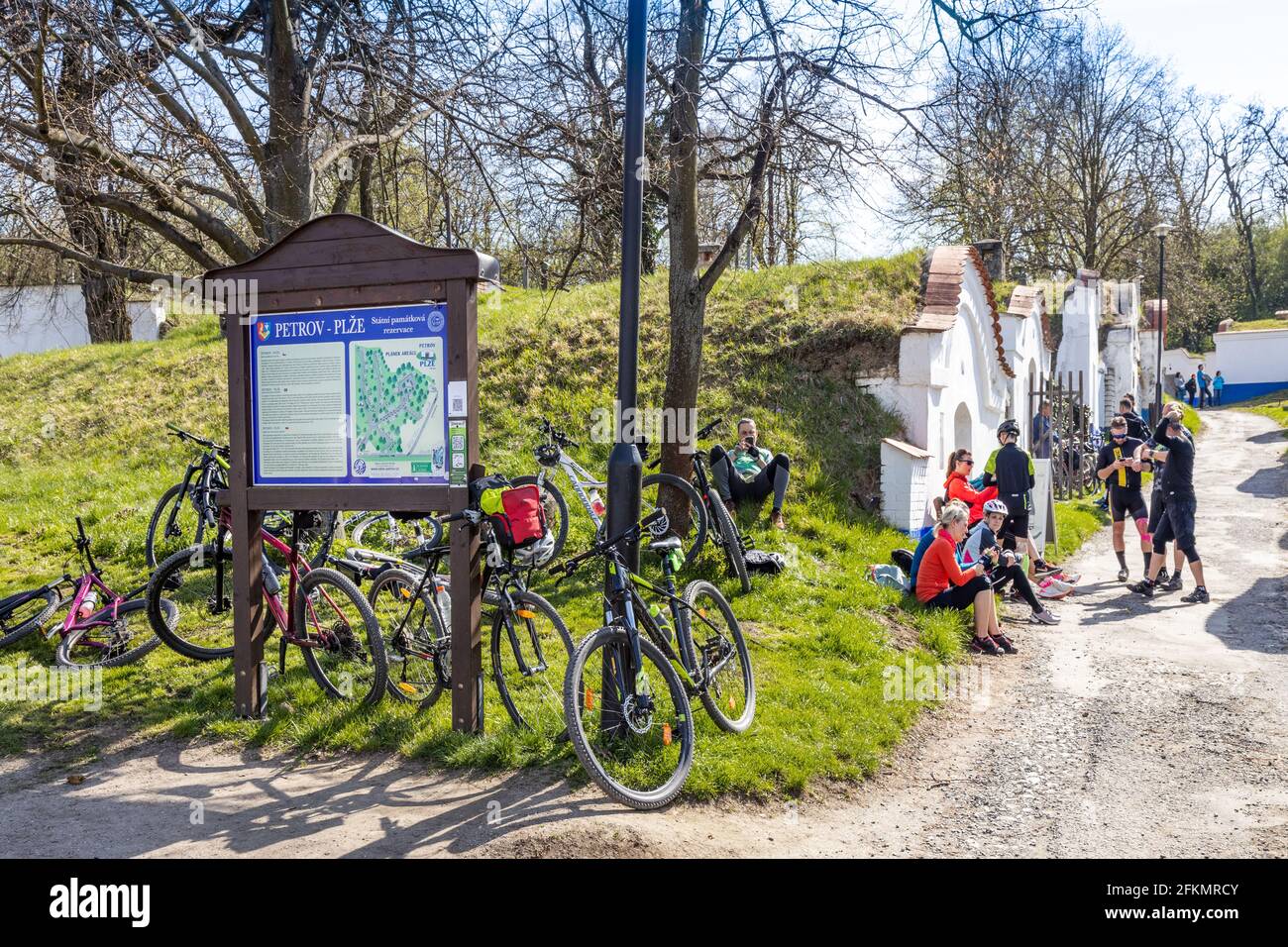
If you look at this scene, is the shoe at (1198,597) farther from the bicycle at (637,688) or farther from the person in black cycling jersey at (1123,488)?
the bicycle at (637,688)

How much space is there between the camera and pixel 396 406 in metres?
6.08

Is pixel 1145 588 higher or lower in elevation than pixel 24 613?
lower

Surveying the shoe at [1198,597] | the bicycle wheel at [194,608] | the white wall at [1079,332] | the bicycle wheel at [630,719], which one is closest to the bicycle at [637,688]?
the bicycle wheel at [630,719]

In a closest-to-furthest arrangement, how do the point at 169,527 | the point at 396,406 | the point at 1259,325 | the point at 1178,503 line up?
1. the point at 396,406
2. the point at 169,527
3. the point at 1178,503
4. the point at 1259,325

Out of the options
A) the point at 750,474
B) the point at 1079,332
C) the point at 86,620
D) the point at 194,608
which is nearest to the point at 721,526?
the point at 750,474

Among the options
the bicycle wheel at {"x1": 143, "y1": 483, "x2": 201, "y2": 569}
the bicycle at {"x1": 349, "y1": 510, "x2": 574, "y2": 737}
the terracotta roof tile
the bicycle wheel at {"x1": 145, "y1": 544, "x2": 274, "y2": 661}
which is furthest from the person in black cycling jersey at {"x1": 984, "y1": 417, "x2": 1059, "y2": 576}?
the bicycle wheel at {"x1": 143, "y1": 483, "x2": 201, "y2": 569}

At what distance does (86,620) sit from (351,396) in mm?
2878

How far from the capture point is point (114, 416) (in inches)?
583

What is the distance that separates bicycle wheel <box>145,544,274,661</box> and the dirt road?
1.18m

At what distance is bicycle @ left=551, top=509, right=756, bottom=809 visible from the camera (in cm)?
505

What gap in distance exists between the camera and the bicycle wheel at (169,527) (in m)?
9.35

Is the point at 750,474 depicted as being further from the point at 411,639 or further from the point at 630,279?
the point at 630,279
